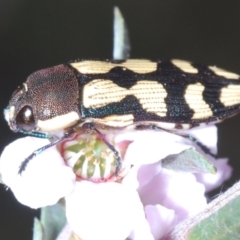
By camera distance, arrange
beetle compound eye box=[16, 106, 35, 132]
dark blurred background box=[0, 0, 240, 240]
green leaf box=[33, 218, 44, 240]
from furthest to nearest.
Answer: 1. dark blurred background box=[0, 0, 240, 240]
2. beetle compound eye box=[16, 106, 35, 132]
3. green leaf box=[33, 218, 44, 240]

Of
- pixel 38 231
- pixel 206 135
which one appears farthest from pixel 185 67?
pixel 38 231

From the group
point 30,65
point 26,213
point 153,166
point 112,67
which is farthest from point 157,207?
point 30,65

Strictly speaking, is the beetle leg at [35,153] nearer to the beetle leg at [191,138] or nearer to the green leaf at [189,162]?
the beetle leg at [191,138]

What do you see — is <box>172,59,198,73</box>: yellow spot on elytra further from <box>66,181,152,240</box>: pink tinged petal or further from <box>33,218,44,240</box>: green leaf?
<box>33,218,44,240</box>: green leaf

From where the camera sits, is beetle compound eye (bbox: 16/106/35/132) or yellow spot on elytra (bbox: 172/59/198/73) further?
yellow spot on elytra (bbox: 172/59/198/73)

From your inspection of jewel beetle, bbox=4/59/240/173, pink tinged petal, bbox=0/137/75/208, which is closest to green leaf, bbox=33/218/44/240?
pink tinged petal, bbox=0/137/75/208

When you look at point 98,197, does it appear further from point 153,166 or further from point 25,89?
point 25,89
